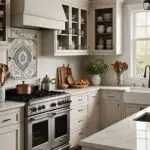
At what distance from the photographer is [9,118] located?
3.33 metres

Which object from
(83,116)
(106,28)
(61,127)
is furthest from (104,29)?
(61,127)

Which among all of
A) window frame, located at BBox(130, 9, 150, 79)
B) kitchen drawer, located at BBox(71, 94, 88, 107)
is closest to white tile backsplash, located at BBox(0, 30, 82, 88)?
kitchen drawer, located at BBox(71, 94, 88, 107)

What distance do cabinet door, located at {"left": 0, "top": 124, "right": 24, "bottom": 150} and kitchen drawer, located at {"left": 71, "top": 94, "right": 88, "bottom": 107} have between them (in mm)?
1295

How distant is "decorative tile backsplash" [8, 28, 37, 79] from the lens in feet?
13.8

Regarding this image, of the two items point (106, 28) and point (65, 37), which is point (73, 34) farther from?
point (106, 28)

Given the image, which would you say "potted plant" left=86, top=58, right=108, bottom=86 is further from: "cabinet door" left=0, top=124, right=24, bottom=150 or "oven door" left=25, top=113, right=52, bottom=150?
"cabinet door" left=0, top=124, right=24, bottom=150

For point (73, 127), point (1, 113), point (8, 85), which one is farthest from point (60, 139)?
point (1, 113)

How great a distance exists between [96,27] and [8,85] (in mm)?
2362

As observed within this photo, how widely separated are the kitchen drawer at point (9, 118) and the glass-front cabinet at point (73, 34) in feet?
4.95

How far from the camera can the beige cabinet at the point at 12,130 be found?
3266 mm

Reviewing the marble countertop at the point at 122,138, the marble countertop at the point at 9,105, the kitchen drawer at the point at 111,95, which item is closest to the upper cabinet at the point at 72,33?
the kitchen drawer at the point at 111,95

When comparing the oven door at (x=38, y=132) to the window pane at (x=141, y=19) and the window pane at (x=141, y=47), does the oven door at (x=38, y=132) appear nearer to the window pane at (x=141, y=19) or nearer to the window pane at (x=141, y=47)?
the window pane at (x=141, y=47)

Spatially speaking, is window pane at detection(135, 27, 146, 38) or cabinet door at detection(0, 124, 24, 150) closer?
cabinet door at detection(0, 124, 24, 150)

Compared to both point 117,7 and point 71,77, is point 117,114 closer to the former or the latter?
point 71,77
